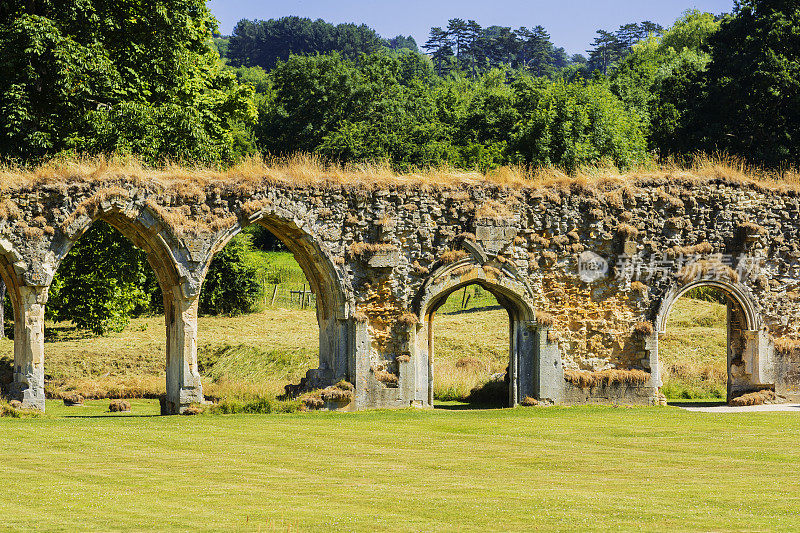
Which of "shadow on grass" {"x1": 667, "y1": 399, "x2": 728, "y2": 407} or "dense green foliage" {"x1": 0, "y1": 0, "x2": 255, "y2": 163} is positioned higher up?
"dense green foliage" {"x1": 0, "y1": 0, "x2": 255, "y2": 163}

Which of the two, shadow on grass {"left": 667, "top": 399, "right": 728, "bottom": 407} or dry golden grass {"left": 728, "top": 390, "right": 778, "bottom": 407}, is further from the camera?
shadow on grass {"left": 667, "top": 399, "right": 728, "bottom": 407}

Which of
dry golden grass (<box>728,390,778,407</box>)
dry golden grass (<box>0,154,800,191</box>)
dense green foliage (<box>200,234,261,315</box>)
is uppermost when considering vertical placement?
dry golden grass (<box>0,154,800,191</box>)

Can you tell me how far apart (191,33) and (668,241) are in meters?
13.0

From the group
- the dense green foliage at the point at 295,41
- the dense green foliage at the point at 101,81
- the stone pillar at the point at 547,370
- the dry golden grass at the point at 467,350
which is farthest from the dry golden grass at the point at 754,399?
the dense green foliage at the point at 295,41

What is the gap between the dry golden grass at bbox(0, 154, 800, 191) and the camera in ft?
59.3

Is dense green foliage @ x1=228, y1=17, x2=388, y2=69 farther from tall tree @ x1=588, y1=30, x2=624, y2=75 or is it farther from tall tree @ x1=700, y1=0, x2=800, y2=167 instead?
tall tree @ x1=700, y1=0, x2=800, y2=167

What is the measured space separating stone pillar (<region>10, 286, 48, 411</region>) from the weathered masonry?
3 cm

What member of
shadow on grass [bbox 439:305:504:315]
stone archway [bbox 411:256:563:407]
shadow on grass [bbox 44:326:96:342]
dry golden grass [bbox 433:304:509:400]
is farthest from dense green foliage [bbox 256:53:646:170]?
stone archway [bbox 411:256:563:407]

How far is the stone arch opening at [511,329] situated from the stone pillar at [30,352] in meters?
6.85

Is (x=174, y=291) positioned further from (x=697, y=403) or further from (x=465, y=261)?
(x=697, y=403)

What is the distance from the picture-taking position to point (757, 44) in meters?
32.1

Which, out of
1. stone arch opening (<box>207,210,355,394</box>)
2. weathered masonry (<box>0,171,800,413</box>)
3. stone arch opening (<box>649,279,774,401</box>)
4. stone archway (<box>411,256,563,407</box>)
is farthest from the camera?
stone arch opening (<box>649,279,774,401</box>)

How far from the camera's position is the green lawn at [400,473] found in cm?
938

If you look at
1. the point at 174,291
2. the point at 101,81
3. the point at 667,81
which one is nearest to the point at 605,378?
the point at 174,291
